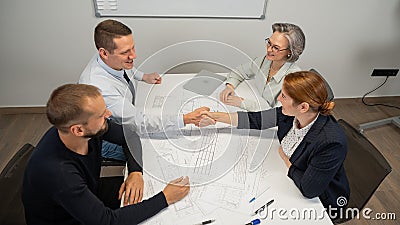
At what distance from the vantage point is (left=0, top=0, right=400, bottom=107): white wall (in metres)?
2.35

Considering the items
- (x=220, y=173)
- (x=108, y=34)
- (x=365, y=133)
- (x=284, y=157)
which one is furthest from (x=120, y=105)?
(x=365, y=133)

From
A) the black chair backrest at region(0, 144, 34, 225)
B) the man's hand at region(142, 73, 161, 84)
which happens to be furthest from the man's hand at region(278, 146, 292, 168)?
the black chair backrest at region(0, 144, 34, 225)

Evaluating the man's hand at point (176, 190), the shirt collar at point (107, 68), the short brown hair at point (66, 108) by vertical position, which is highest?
the short brown hair at point (66, 108)

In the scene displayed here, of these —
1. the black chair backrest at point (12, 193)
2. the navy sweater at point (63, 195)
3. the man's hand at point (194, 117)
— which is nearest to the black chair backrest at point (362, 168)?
the man's hand at point (194, 117)

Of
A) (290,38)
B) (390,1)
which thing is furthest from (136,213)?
(390,1)

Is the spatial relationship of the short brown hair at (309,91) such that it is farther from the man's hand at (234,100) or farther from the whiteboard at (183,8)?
the whiteboard at (183,8)

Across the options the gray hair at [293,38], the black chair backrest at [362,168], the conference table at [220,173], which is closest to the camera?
the conference table at [220,173]

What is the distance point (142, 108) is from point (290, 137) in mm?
708

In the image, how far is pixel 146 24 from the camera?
2.44 meters

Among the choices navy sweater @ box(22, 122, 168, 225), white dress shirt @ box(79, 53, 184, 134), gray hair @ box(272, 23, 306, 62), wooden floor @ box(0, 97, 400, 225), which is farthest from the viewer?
wooden floor @ box(0, 97, 400, 225)

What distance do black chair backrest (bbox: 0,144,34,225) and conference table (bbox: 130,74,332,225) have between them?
1.70 ft

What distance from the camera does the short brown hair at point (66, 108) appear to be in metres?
1.10

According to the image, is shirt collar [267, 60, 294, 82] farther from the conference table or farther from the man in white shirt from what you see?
the man in white shirt

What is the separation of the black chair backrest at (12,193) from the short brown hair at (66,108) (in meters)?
0.42
